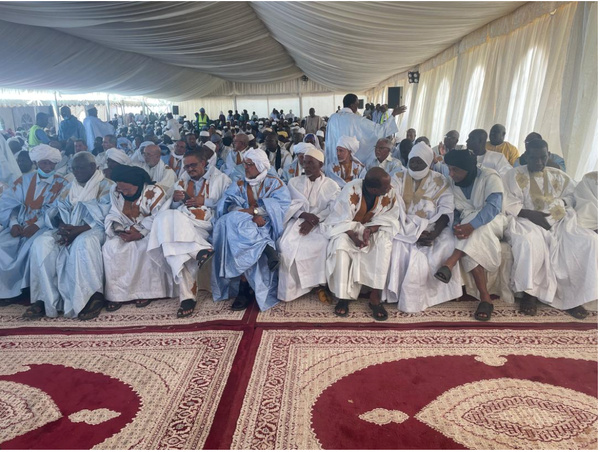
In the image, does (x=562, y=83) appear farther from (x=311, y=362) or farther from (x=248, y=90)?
(x=248, y=90)

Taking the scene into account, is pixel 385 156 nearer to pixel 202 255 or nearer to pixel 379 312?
pixel 379 312

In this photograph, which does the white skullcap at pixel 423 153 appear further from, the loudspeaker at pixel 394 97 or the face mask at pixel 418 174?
the loudspeaker at pixel 394 97

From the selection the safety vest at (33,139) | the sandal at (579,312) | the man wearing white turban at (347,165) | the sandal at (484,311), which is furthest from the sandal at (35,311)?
the safety vest at (33,139)

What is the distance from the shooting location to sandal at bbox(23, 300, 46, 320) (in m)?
3.51

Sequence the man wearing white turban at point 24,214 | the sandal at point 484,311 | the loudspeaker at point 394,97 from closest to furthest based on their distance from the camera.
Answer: the sandal at point 484,311 → the man wearing white turban at point 24,214 → the loudspeaker at point 394,97

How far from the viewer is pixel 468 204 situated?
3.66 metres

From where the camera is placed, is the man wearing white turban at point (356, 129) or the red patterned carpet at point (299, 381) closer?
the red patterned carpet at point (299, 381)

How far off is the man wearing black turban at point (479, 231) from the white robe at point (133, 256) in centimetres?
244

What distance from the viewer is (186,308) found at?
11.5ft

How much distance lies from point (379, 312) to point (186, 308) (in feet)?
5.26

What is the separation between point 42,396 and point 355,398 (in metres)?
1.84

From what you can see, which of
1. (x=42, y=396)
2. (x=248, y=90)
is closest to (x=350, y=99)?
(x=42, y=396)

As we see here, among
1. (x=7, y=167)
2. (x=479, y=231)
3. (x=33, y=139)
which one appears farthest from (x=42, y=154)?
(x=33, y=139)

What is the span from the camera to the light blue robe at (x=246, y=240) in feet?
11.6
